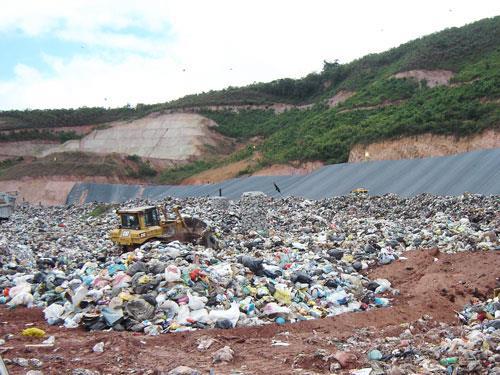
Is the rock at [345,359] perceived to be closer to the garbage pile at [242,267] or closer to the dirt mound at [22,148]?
the garbage pile at [242,267]

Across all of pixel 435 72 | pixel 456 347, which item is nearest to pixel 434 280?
pixel 456 347

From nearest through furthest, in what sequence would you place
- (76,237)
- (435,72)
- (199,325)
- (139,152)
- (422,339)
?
(422,339)
(199,325)
(76,237)
(435,72)
(139,152)

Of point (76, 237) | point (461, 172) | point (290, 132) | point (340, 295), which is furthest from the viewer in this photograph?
point (290, 132)

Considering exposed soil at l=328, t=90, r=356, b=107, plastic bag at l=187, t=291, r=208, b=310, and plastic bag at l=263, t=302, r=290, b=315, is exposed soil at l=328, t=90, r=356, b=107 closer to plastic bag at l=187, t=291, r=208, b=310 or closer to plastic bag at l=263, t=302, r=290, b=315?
plastic bag at l=263, t=302, r=290, b=315

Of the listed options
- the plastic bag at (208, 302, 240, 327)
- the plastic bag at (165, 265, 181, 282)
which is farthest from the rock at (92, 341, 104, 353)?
the plastic bag at (165, 265, 181, 282)

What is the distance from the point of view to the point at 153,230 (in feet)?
38.5

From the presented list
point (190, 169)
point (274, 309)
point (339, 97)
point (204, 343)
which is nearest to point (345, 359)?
point (204, 343)

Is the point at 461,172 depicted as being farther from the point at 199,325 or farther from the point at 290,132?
the point at 290,132

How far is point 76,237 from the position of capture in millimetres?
16828

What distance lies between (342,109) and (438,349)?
34.8 metres

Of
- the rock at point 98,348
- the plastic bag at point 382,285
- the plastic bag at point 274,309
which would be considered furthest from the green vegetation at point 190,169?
the rock at point 98,348

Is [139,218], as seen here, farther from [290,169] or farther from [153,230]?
[290,169]

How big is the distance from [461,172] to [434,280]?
10406mm

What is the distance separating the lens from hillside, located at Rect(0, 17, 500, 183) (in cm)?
2644
